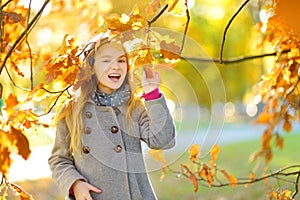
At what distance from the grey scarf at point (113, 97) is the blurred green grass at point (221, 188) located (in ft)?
7.85

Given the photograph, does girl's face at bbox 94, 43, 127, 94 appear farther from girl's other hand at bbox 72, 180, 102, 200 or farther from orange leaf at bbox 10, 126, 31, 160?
orange leaf at bbox 10, 126, 31, 160

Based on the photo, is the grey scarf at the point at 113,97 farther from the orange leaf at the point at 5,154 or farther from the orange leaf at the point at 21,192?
the orange leaf at the point at 5,154

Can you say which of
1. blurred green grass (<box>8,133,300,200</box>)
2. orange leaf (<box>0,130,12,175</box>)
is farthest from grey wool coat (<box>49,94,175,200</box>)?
blurred green grass (<box>8,133,300,200</box>)

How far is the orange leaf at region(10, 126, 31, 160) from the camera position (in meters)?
1.54

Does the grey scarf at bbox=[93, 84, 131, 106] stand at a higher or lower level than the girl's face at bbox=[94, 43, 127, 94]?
lower

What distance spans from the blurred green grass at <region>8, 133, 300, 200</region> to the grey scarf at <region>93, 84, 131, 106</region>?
2.39 m

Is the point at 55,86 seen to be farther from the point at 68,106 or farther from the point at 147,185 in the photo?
the point at 147,185

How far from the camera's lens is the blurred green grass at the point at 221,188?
5.38 metres

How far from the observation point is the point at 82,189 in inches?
76.0

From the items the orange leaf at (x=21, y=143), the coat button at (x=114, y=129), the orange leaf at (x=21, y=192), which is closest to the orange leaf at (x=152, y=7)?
the coat button at (x=114, y=129)

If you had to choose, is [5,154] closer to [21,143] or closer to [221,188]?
[21,143]

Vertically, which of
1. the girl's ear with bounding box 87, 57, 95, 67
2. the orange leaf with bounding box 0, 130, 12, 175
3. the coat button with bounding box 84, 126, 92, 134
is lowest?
the orange leaf with bounding box 0, 130, 12, 175

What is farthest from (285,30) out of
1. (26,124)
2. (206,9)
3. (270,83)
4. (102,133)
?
(206,9)

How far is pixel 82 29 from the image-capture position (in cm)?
335
